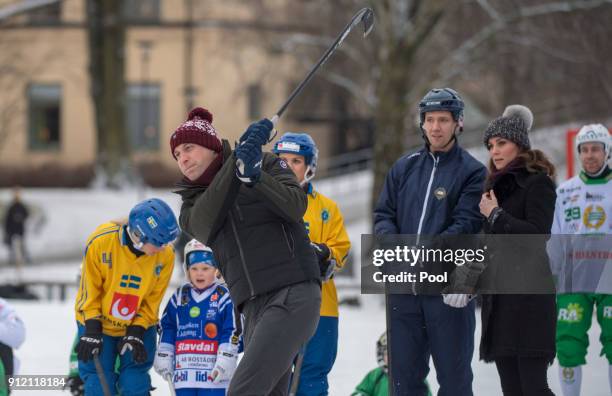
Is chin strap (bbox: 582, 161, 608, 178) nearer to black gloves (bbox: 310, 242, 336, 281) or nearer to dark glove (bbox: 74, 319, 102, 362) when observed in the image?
black gloves (bbox: 310, 242, 336, 281)

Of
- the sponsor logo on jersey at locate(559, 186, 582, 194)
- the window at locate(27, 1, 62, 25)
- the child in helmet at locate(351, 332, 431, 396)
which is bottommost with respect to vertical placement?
the child in helmet at locate(351, 332, 431, 396)

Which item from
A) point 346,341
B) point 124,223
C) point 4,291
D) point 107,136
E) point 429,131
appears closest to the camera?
point 429,131

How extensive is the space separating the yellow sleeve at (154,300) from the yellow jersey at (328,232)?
2.87ft

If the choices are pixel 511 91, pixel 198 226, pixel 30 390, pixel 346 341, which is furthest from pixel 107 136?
pixel 198 226

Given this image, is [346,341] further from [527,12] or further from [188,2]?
[188,2]

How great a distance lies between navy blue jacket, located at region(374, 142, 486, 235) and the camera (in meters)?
5.83

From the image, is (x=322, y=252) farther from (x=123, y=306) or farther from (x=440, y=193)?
(x=123, y=306)

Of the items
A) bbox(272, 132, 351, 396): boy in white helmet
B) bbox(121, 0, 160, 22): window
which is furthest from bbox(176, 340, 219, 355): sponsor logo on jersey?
bbox(121, 0, 160, 22): window

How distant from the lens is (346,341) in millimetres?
10219

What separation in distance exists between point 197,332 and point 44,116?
1617 inches

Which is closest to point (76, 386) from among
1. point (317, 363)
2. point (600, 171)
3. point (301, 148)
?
point (317, 363)

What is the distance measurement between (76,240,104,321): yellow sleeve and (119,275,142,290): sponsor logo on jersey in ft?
0.44

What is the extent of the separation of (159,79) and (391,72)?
29072 millimetres

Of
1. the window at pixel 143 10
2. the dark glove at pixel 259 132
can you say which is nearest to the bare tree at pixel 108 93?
the window at pixel 143 10
